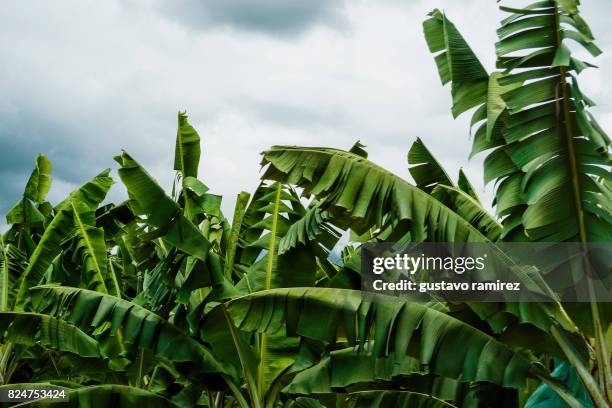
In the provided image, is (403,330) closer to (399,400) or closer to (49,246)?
(399,400)

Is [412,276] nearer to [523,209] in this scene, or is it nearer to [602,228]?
[523,209]

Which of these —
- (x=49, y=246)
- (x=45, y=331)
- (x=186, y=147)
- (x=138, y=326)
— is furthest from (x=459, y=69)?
A: (x=49, y=246)

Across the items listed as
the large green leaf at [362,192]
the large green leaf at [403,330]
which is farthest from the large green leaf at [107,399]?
the large green leaf at [362,192]

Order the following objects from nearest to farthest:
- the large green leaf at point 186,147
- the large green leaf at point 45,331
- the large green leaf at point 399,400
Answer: the large green leaf at point 399,400, the large green leaf at point 45,331, the large green leaf at point 186,147

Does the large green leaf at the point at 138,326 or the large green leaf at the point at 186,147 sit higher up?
the large green leaf at the point at 186,147

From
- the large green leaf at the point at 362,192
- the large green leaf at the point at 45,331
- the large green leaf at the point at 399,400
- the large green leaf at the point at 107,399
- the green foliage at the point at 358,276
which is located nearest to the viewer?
the green foliage at the point at 358,276

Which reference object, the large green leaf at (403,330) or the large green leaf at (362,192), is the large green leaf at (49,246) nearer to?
the large green leaf at (403,330)

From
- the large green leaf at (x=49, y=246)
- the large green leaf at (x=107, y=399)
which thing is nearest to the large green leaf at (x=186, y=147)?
the large green leaf at (x=49, y=246)

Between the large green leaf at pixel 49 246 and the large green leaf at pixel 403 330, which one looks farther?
the large green leaf at pixel 49 246

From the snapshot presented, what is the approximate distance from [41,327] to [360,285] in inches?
145

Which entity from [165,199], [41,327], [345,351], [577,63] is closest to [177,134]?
[165,199]

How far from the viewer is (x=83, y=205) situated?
977 centimetres

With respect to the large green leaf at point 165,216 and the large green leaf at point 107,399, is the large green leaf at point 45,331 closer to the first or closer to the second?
the large green leaf at point 107,399

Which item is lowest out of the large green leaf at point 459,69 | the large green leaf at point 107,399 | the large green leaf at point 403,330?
the large green leaf at point 107,399
